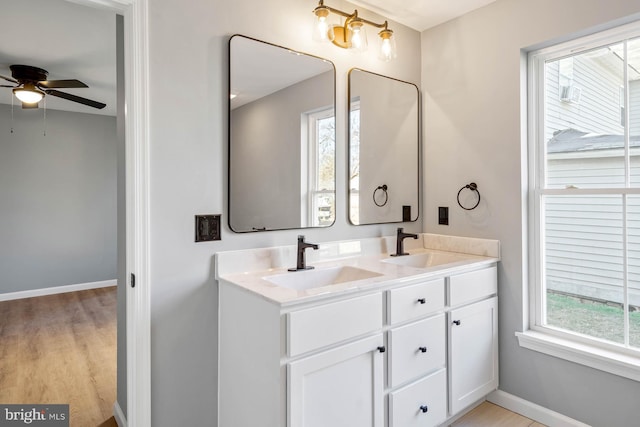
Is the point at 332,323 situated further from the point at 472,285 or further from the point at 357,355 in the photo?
the point at 472,285

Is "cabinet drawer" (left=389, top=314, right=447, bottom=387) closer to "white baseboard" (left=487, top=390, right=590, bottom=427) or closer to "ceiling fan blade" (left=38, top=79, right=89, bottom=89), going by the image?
"white baseboard" (left=487, top=390, right=590, bottom=427)

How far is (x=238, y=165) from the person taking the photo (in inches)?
71.6

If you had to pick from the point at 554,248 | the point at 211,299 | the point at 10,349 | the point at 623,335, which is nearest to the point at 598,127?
the point at 554,248

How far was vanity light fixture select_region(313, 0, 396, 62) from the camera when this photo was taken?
202 cm

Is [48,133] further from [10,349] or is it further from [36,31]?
[10,349]

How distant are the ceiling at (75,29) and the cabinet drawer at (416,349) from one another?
187cm

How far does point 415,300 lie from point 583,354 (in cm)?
94

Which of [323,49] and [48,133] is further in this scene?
[48,133]

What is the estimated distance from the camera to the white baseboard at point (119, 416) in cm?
195

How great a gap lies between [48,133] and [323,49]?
4.60 m

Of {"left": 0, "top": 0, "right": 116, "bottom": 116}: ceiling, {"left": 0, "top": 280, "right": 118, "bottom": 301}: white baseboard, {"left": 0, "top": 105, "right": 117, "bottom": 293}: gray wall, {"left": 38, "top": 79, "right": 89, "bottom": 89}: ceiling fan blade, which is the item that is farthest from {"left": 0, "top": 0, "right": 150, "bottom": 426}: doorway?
{"left": 0, "top": 105, "right": 117, "bottom": 293}: gray wall

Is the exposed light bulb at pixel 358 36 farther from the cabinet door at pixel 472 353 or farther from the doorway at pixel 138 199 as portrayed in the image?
the cabinet door at pixel 472 353

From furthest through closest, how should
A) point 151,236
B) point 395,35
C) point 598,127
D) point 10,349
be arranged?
point 10,349 < point 395,35 < point 598,127 < point 151,236

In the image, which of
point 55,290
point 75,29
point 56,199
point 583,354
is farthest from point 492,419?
point 56,199
